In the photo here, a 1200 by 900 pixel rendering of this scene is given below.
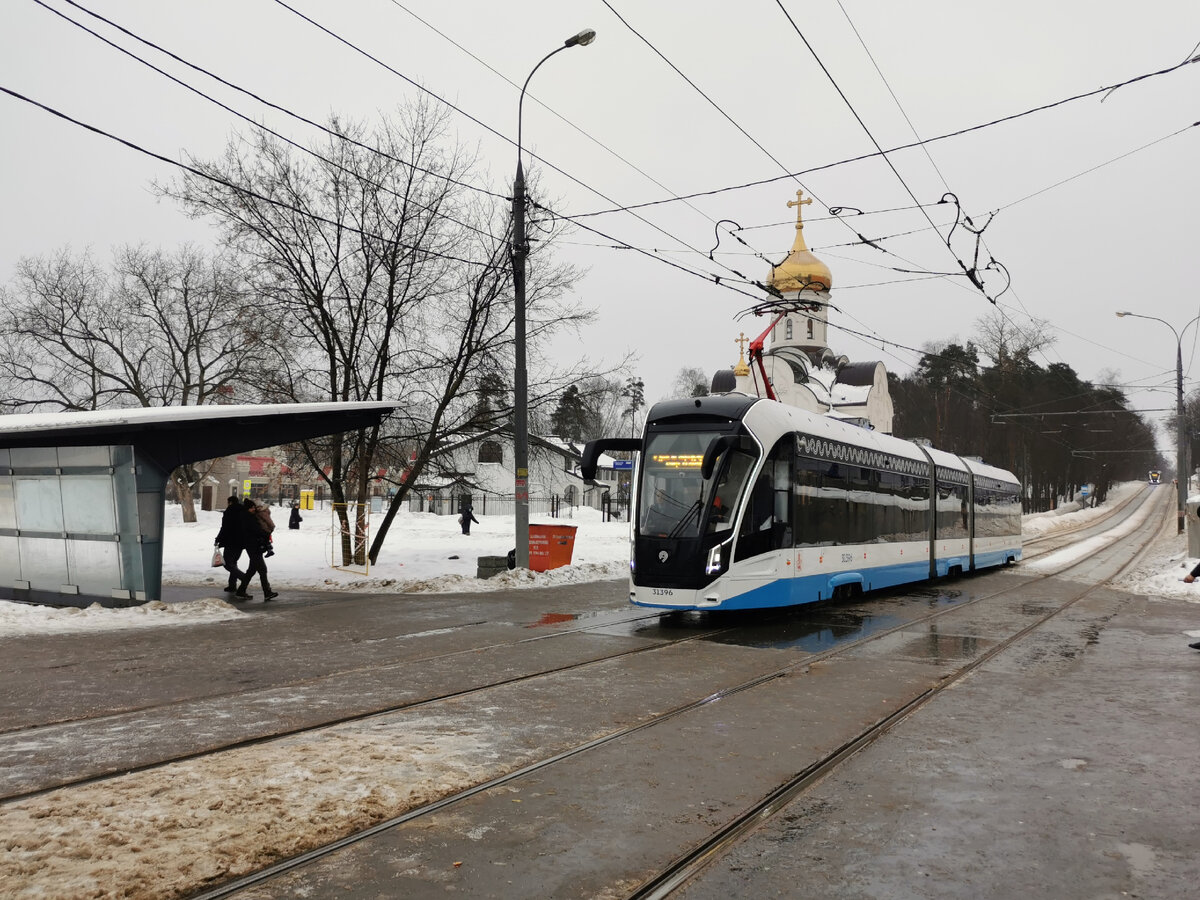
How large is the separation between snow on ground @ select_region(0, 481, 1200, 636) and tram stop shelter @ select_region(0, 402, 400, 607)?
894mm

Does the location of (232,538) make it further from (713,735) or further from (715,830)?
(715,830)

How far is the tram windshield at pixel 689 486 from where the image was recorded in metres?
11.7

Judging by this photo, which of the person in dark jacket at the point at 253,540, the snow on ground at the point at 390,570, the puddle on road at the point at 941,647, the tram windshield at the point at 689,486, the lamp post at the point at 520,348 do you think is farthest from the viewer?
the lamp post at the point at 520,348

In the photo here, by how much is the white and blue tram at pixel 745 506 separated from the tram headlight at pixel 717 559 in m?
0.01

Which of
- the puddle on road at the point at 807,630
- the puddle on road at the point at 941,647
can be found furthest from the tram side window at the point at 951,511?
the puddle on road at the point at 941,647

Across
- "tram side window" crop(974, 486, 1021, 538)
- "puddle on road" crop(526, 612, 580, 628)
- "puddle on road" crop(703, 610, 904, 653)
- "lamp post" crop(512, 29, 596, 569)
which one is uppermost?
"lamp post" crop(512, 29, 596, 569)

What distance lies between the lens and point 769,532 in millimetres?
12141

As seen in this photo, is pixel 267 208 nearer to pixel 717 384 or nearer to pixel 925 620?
pixel 925 620

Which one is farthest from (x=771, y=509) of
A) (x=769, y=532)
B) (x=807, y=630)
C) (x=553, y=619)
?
(x=553, y=619)

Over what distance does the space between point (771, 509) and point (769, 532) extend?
1.01 ft

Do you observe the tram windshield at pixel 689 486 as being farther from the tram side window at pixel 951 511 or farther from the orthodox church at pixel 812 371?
the orthodox church at pixel 812 371

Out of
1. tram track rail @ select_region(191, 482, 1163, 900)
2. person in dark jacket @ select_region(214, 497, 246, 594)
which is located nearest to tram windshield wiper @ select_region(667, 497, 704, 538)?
tram track rail @ select_region(191, 482, 1163, 900)

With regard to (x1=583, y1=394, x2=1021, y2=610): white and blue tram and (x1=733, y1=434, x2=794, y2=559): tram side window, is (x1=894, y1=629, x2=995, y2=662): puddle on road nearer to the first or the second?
(x1=583, y1=394, x2=1021, y2=610): white and blue tram

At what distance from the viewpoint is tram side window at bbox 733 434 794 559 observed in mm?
11848
